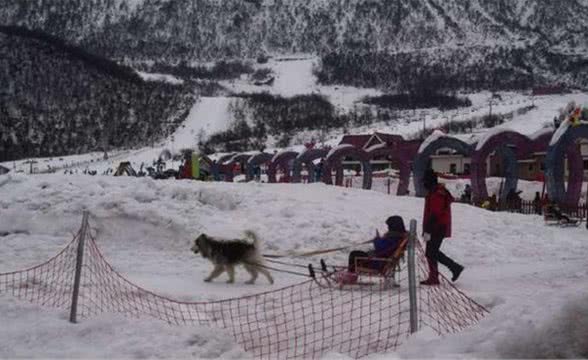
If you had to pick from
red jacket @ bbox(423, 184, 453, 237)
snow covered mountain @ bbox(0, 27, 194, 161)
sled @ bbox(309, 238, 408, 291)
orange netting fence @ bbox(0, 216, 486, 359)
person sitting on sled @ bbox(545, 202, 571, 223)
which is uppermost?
snow covered mountain @ bbox(0, 27, 194, 161)

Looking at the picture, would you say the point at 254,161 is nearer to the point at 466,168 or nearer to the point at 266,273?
the point at 466,168

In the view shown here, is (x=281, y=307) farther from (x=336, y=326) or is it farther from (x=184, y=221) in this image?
(x=184, y=221)

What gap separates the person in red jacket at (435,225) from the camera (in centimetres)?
838

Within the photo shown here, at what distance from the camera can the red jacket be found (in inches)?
333

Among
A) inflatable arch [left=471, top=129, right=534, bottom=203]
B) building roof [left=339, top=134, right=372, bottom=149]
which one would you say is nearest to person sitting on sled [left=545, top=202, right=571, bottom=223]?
inflatable arch [left=471, top=129, right=534, bottom=203]

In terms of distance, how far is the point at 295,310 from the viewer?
24.1 ft

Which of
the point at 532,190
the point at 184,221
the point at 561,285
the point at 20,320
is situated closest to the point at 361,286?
the point at 561,285

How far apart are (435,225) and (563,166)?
1436 cm

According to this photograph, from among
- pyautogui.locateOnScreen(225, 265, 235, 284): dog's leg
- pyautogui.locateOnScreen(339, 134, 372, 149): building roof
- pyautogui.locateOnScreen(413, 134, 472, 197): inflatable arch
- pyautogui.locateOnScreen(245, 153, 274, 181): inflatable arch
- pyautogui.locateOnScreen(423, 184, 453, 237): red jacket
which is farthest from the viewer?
pyautogui.locateOnScreen(339, 134, 372, 149): building roof

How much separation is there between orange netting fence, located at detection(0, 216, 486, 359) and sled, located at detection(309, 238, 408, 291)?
38mm

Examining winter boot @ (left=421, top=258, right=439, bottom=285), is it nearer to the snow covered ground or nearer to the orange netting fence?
the orange netting fence

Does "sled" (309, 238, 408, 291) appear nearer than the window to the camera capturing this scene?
Yes

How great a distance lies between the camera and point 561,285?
328 inches

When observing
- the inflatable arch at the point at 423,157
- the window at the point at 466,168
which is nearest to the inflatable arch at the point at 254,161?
the inflatable arch at the point at 423,157
